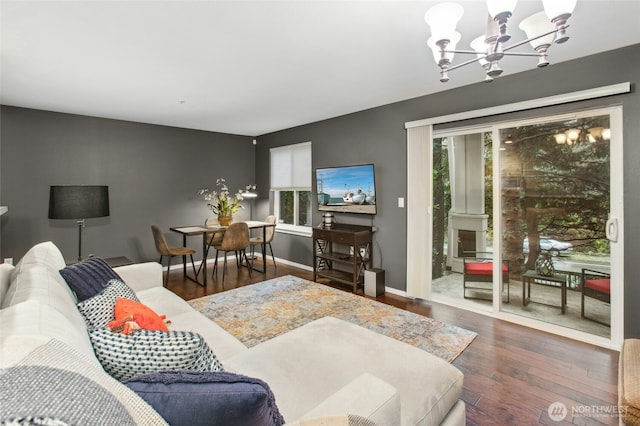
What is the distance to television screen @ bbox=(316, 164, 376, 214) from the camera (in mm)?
4285

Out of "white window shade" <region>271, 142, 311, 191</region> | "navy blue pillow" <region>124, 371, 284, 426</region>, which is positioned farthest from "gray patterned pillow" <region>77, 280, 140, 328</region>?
"white window shade" <region>271, 142, 311, 191</region>

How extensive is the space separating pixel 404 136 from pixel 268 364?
127 inches

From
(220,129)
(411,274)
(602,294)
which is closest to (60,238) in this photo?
(220,129)

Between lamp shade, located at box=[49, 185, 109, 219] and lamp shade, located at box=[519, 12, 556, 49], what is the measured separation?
13.8ft

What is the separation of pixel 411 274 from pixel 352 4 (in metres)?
2.94

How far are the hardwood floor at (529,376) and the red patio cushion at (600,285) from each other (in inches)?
19.2

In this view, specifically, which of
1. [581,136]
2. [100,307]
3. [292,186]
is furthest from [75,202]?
[581,136]

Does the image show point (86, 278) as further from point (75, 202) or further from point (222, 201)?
point (222, 201)

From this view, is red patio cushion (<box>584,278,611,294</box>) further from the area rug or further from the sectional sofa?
the sectional sofa

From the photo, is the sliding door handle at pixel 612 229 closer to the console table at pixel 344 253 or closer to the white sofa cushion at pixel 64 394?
the console table at pixel 344 253

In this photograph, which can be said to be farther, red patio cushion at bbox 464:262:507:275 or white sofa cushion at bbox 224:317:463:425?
red patio cushion at bbox 464:262:507:275

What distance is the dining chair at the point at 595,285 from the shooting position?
106 inches

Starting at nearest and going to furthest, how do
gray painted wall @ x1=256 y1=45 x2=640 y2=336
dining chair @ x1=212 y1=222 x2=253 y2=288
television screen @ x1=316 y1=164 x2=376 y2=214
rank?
gray painted wall @ x1=256 y1=45 x2=640 y2=336
television screen @ x1=316 y1=164 x2=376 y2=214
dining chair @ x1=212 y1=222 x2=253 y2=288

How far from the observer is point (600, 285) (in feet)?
8.99
